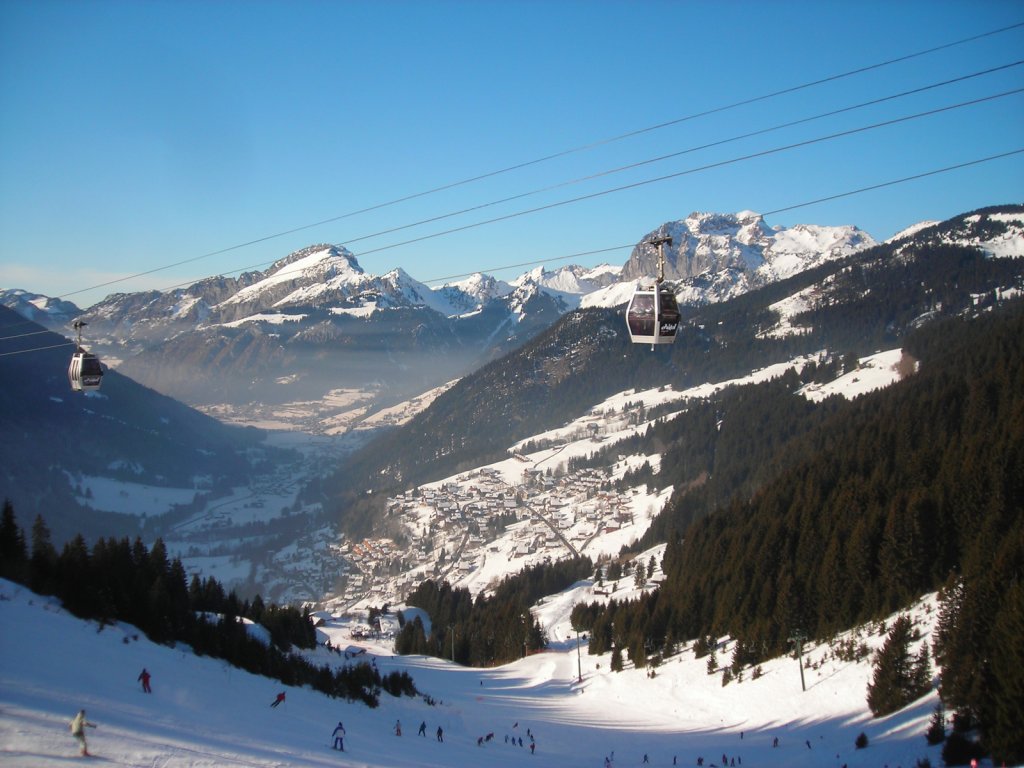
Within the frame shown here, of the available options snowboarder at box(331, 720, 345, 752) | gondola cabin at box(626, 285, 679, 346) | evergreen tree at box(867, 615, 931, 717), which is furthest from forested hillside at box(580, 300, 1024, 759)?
snowboarder at box(331, 720, 345, 752)

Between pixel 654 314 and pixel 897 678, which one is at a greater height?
pixel 654 314

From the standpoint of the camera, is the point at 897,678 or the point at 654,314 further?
the point at 897,678

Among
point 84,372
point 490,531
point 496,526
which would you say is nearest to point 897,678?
point 84,372

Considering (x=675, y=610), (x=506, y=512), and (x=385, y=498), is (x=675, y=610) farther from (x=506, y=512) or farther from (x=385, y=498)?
(x=385, y=498)

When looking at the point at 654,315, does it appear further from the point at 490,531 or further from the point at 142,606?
the point at 490,531

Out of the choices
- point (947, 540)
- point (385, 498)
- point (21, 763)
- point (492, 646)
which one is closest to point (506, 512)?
point (385, 498)

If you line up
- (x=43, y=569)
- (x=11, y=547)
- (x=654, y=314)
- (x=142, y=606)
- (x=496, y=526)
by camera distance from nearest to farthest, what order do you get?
(x=654, y=314)
(x=43, y=569)
(x=142, y=606)
(x=11, y=547)
(x=496, y=526)

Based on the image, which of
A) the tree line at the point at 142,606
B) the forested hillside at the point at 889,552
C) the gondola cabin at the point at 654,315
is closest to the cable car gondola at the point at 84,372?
the tree line at the point at 142,606
